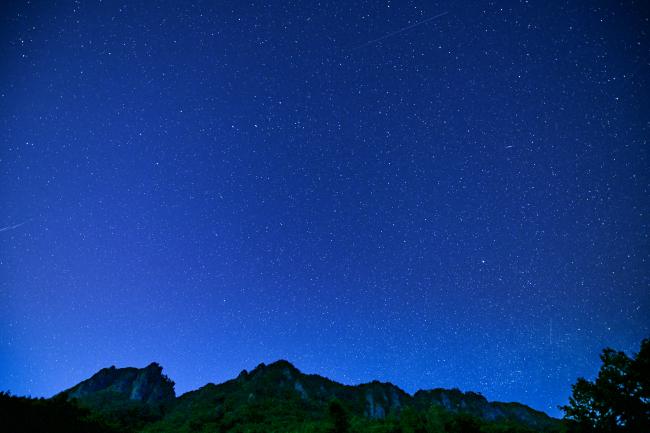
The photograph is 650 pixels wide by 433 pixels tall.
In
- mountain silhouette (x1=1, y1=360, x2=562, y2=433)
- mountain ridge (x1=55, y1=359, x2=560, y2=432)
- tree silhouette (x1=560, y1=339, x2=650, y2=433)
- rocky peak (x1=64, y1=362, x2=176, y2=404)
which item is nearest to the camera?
tree silhouette (x1=560, y1=339, x2=650, y2=433)

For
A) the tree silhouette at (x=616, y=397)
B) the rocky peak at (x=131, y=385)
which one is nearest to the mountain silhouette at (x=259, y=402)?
the rocky peak at (x=131, y=385)

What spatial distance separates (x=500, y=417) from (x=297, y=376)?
243 feet

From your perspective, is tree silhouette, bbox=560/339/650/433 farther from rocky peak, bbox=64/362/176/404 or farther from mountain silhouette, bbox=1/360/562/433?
rocky peak, bbox=64/362/176/404

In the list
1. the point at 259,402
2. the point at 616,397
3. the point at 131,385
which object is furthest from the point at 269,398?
the point at 616,397

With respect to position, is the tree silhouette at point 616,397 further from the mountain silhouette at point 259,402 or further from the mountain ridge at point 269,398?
the mountain ridge at point 269,398

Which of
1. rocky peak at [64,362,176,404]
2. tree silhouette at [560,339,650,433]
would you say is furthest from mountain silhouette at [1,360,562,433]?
tree silhouette at [560,339,650,433]

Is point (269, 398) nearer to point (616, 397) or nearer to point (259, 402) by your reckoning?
point (259, 402)

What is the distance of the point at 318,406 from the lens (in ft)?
279

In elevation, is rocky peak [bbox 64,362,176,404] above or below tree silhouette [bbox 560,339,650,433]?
above

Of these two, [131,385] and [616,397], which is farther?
[131,385]

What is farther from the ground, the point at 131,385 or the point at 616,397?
the point at 131,385

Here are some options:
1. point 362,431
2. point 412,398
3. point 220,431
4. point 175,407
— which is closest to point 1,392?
point 362,431

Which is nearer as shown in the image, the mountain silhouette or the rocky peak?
the mountain silhouette

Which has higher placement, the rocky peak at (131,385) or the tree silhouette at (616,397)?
the rocky peak at (131,385)
